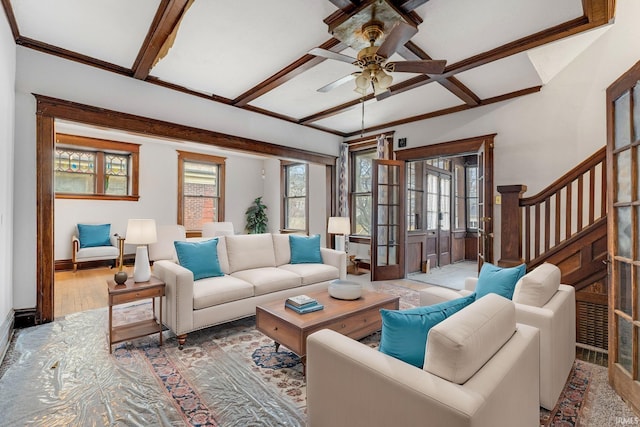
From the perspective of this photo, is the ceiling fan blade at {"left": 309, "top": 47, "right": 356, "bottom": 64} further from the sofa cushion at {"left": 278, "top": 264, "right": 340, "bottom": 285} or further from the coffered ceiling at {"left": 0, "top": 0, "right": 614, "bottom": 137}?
the sofa cushion at {"left": 278, "top": 264, "right": 340, "bottom": 285}

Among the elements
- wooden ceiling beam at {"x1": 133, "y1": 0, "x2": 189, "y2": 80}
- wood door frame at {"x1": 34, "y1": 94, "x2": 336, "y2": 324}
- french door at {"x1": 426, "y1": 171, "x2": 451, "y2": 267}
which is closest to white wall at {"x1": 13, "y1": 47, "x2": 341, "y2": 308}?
wood door frame at {"x1": 34, "y1": 94, "x2": 336, "y2": 324}

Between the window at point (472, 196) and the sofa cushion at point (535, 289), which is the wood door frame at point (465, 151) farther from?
the window at point (472, 196)

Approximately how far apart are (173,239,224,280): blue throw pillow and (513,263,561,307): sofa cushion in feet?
9.10

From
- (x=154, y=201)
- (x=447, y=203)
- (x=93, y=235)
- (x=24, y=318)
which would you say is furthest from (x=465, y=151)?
(x=93, y=235)

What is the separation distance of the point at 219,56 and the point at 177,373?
9.81 ft

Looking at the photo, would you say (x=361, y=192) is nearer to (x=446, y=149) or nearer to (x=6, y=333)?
(x=446, y=149)

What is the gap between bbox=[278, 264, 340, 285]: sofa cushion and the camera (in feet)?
12.0

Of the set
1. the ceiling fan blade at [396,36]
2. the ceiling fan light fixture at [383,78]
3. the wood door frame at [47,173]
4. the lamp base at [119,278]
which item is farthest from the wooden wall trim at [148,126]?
the ceiling fan blade at [396,36]

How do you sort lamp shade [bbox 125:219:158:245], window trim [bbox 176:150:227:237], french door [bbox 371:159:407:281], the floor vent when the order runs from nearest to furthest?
1. the floor vent
2. lamp shade [bbox 125:219:158:245]
3. french door [bbox 371:159:407:281]
4. window trim [bbox 176:150:227:237]

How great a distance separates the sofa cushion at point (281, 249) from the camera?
406 cm

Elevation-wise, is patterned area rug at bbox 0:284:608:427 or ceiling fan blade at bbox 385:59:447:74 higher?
ceiling fan blade at bbox 385:59:447:74

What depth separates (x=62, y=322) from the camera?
311cm

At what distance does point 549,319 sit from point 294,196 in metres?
6.39

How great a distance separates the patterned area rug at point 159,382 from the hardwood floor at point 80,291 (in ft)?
2.28
